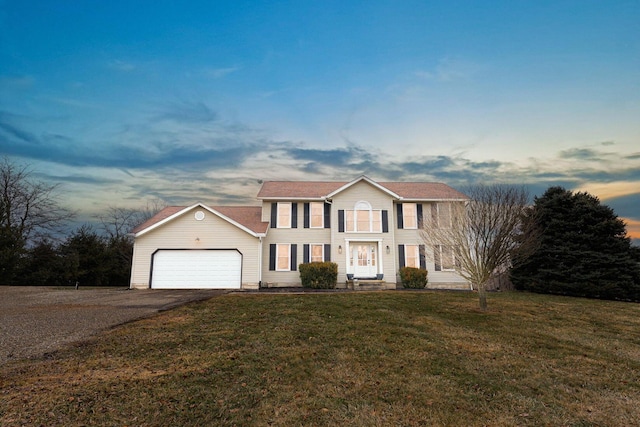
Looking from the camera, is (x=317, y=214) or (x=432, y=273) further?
(x=317, y=214)

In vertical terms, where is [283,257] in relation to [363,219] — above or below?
below

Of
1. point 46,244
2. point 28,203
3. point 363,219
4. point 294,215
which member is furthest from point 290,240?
point 28,203

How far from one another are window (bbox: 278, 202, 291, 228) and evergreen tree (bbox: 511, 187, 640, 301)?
Answer: 13.9 m

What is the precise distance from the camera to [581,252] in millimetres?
17047

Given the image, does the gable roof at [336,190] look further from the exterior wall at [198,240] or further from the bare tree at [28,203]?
the bare tree at [28,203]

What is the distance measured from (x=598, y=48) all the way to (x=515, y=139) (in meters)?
4.67

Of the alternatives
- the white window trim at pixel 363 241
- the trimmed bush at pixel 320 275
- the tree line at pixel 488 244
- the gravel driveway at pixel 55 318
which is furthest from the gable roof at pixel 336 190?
the gravel driveway at pixel 55 318

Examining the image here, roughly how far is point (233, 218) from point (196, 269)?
13.0ft

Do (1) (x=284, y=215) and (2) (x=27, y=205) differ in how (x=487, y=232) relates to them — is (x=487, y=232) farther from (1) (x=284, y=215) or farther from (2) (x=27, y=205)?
(2) (x=27, y=205)

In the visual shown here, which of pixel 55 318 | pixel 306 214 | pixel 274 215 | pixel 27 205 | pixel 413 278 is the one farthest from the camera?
pixel 27 205

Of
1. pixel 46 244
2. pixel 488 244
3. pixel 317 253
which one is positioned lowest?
pixel 488 244

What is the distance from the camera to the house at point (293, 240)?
18.4 metres

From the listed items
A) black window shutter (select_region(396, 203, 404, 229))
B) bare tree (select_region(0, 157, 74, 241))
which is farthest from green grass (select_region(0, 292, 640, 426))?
bare tree (select_region(0, 157, 74, 241))

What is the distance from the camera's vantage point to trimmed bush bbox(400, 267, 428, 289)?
1936 cm
